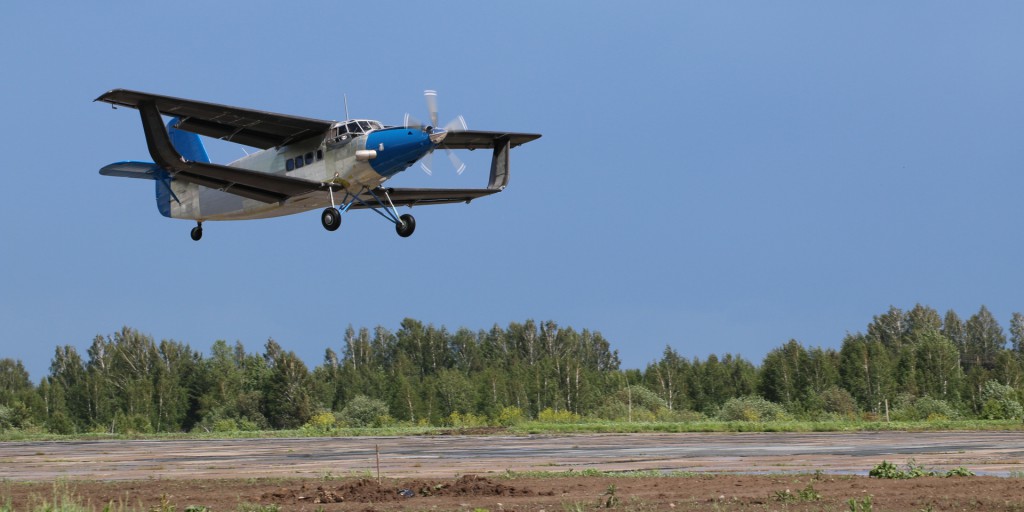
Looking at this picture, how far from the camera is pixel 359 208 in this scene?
3594cm

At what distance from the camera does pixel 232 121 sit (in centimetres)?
3331

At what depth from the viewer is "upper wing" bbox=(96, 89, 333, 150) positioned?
30.5 m

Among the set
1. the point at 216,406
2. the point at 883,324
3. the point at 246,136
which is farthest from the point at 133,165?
the point at 883,324

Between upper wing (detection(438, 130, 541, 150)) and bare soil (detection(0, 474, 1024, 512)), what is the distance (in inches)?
745

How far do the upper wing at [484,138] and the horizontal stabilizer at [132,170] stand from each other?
10.5 m

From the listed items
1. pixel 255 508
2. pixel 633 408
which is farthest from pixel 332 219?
pixel 633 408

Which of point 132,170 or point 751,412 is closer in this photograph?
point 132,170

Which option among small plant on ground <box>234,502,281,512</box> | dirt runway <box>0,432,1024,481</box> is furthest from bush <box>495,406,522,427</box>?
small plant on ground <box>234,502,281,512</box>

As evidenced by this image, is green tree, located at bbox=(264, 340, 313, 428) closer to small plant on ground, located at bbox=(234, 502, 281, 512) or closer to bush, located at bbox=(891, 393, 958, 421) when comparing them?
bush, located at bbox=(891, 393, 958, 421)

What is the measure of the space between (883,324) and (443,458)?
135 metres

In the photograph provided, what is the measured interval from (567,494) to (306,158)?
20.0m

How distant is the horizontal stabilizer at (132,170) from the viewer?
38.1m

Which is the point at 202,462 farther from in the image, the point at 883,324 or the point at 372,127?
the point at 883,324

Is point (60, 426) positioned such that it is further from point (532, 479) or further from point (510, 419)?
point (532, 479)
